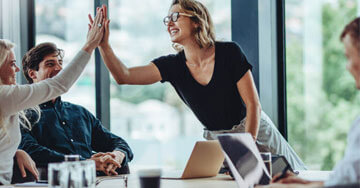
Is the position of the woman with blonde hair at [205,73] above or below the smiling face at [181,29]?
below

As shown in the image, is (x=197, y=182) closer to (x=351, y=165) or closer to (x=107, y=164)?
(x=107, y=164)

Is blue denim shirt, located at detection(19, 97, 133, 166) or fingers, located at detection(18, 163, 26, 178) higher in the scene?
blue denim shirt, located at detection(19, 97, 133, 166)

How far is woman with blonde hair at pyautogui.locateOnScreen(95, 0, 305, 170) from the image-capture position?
9.83ft

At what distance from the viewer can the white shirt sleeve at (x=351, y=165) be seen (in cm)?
130

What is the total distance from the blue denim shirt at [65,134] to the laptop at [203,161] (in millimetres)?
801

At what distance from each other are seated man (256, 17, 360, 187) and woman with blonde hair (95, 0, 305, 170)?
147 cm

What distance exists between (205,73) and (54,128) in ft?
3.12

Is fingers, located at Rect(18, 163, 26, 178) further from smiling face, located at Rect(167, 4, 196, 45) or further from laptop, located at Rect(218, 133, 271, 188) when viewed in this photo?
laptop, located at Rect(218, 133, 271, 188)

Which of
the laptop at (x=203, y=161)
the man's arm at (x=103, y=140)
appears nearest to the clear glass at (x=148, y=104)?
the man's arm at (x=103, y=140)

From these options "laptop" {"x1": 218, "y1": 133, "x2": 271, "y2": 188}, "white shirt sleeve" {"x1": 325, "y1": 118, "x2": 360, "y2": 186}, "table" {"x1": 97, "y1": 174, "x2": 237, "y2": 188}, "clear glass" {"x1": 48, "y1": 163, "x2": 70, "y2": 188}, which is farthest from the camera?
"table" {"x1": 97, "y1": 174, "x2": 237, "y2": 188}

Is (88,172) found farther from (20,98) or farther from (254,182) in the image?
(20,98)

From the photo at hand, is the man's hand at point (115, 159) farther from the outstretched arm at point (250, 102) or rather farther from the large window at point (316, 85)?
the large window at point (316, 85)

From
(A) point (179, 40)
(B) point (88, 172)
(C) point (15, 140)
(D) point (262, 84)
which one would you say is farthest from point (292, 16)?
(B) point (88, 172)

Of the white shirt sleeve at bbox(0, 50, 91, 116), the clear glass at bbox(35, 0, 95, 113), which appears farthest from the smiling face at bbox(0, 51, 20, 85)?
the clear glass at bbox(35, 0, 95, 113)
